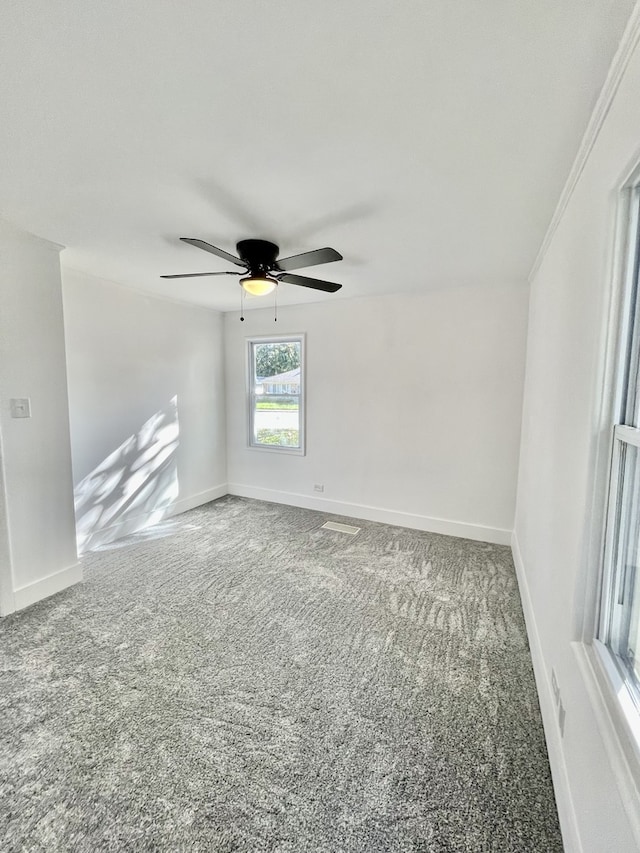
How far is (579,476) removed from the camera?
1318 millimetres

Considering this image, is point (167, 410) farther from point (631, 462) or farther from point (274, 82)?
point (631, 462)

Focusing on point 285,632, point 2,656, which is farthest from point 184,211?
point 2,656

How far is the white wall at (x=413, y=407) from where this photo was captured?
3359mm

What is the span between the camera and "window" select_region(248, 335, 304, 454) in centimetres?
440

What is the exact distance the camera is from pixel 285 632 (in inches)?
85.7

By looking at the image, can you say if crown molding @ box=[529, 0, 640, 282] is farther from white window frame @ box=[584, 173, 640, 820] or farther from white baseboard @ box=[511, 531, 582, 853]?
white baseboard @ box=[511, 531, 582, 853]

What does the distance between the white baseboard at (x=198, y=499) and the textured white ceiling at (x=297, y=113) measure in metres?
2.94

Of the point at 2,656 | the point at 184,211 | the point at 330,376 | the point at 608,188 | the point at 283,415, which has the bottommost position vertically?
the point at 2,656

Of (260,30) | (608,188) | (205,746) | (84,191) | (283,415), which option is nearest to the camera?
(260,30)

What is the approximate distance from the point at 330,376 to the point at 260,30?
126 inches

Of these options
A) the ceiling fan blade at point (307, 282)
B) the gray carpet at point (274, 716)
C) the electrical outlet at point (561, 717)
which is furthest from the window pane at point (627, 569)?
the ceiling fan blade at point (307, 282)

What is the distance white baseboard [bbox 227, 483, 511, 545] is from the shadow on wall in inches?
40.9

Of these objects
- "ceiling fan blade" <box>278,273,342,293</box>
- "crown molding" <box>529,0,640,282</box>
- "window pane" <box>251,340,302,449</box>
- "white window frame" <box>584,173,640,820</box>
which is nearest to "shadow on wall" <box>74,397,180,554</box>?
"window pane" <box>251,340,302,449</box>

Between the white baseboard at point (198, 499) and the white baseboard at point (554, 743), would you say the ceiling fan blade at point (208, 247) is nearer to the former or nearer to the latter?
the white baseboard at point (554, 743)
